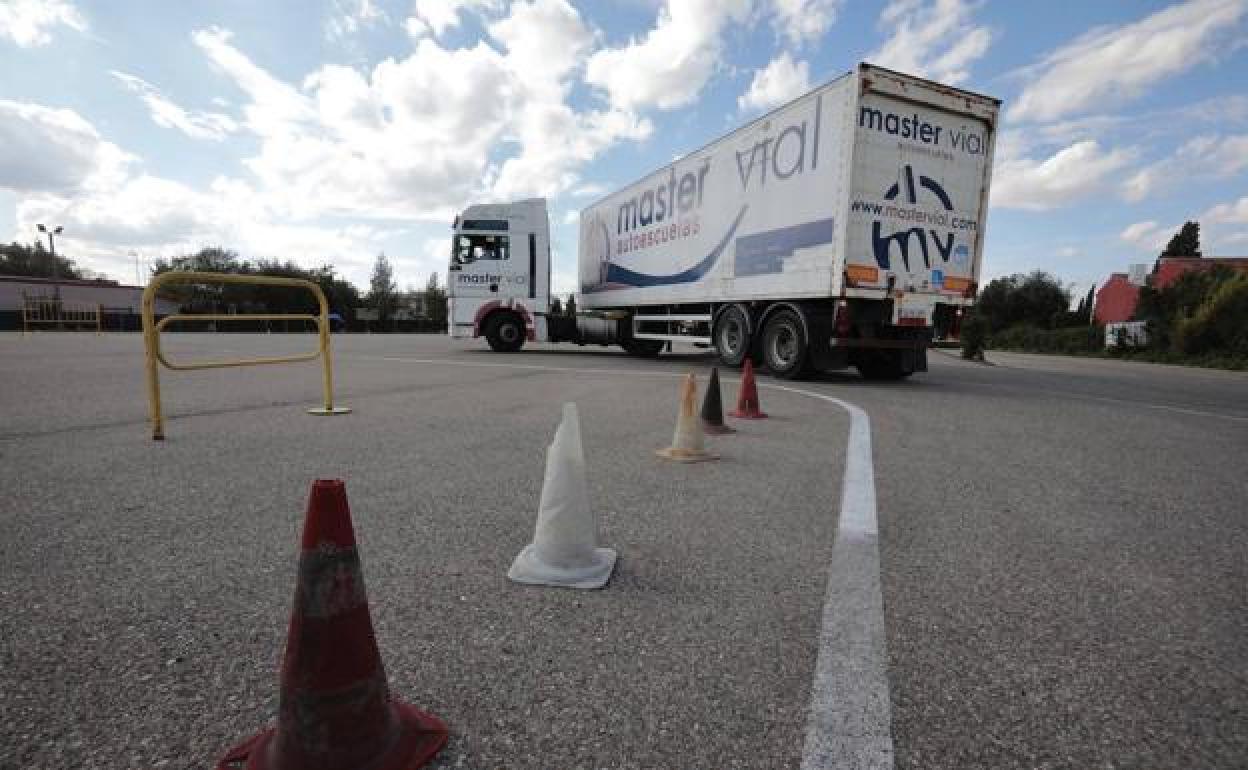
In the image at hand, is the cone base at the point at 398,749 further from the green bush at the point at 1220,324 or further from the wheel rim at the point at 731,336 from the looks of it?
the green bush at the point at 1220,324

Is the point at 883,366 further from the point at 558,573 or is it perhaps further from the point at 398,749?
the point at 398,749

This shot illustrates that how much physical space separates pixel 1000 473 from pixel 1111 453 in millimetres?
1547

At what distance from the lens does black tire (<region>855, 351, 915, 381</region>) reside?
33.7 ft

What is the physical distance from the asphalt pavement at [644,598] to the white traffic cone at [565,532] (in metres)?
0.10

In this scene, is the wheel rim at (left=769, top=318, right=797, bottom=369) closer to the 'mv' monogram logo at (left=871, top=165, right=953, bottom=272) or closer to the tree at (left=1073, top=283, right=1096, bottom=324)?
the 'mv' monogram logo at (left=871, top=165, right=953, bottom=272)

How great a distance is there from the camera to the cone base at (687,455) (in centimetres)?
416

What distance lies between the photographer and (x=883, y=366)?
10.6 meters

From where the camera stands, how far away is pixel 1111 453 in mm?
4785

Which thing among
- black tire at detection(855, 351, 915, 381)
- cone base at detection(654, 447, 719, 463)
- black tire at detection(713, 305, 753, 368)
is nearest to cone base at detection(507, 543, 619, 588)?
cone base at detection(654, 447, 719, 463)

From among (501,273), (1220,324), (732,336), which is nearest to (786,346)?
(732,336)

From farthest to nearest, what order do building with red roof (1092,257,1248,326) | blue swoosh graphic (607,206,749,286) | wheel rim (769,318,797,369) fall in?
building with red roof (1092,257,1248,326) → blue swoosh graphic (607,206,749,286) → wheel rim (769,318,797,369)

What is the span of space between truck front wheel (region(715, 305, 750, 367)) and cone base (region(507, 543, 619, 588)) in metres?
8.69

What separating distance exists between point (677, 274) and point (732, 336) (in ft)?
6.25

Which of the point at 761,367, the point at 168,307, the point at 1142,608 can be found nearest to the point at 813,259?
the point at 761,367
